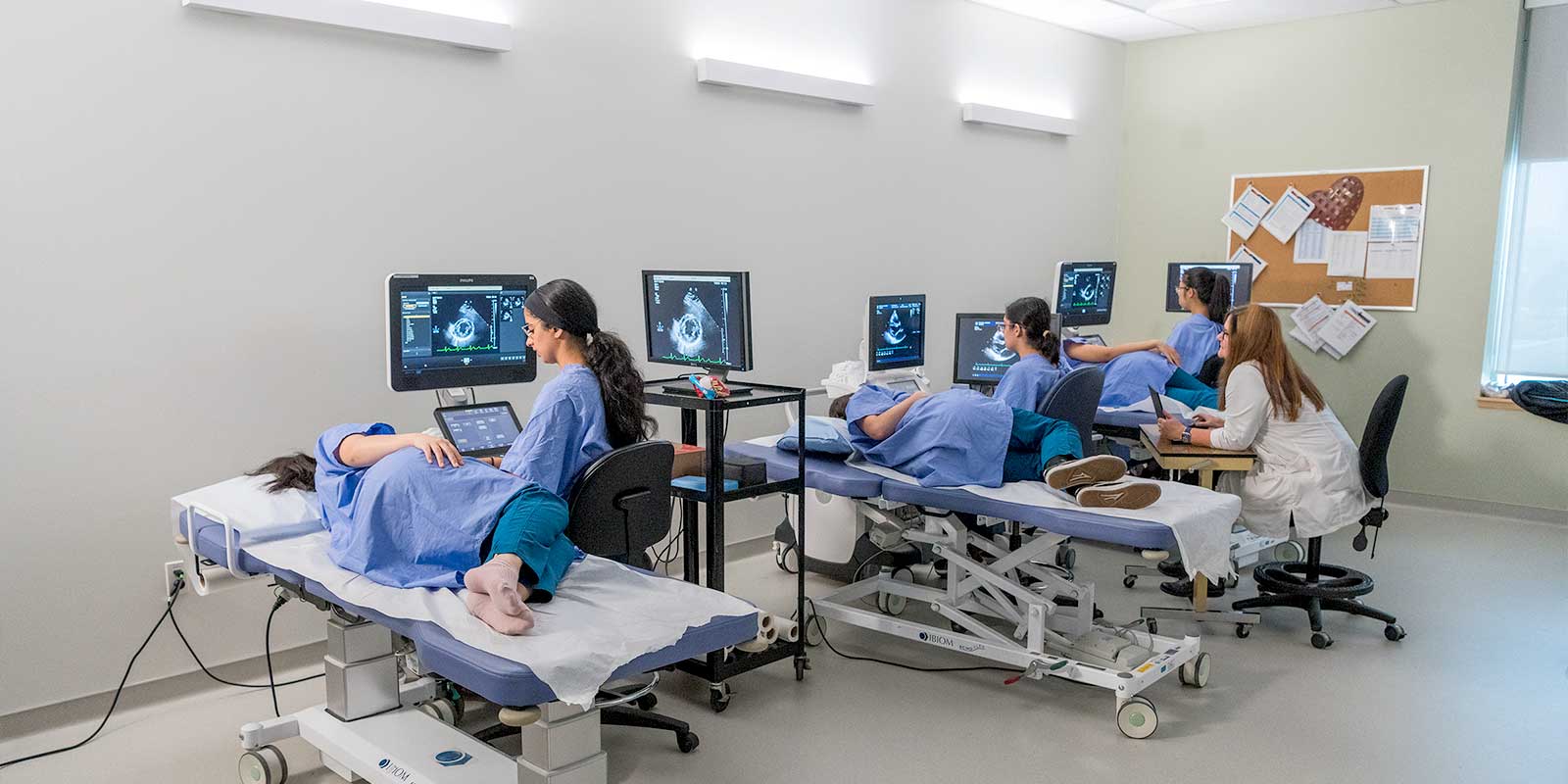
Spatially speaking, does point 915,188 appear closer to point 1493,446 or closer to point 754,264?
point 754,264

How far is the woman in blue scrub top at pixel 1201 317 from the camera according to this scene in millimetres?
5391

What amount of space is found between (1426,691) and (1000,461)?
1505 mm

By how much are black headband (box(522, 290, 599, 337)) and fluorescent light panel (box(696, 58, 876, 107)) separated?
1960mm

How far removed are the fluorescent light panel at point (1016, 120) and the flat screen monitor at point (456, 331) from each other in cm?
330

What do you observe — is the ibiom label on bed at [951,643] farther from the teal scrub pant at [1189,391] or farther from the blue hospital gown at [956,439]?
the teal scrub pant at [1189,391]

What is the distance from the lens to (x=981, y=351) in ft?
15.3

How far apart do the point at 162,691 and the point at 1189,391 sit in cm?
432

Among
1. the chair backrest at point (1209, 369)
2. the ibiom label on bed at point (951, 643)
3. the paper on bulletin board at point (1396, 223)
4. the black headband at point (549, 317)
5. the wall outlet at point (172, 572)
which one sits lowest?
the ibiom label on bed at point (951, 643)

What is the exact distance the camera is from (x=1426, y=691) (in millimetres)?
3398

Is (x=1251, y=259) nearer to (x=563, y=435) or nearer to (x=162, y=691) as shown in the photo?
(x=563, y=435)

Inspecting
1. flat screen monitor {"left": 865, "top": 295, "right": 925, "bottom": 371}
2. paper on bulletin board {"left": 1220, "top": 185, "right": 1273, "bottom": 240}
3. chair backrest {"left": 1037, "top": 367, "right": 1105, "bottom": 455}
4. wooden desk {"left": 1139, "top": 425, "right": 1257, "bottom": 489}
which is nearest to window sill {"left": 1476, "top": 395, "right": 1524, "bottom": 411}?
paper on bulletin board {"left": 1220, "top": 185, "right": 1273, "bottom": 240}

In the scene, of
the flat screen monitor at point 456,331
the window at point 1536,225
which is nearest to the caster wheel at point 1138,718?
the flat screen monitor at point 456,331

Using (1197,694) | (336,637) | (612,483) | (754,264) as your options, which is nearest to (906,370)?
(754,264)

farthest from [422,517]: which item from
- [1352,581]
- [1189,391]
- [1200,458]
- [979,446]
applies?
[1189,391]
